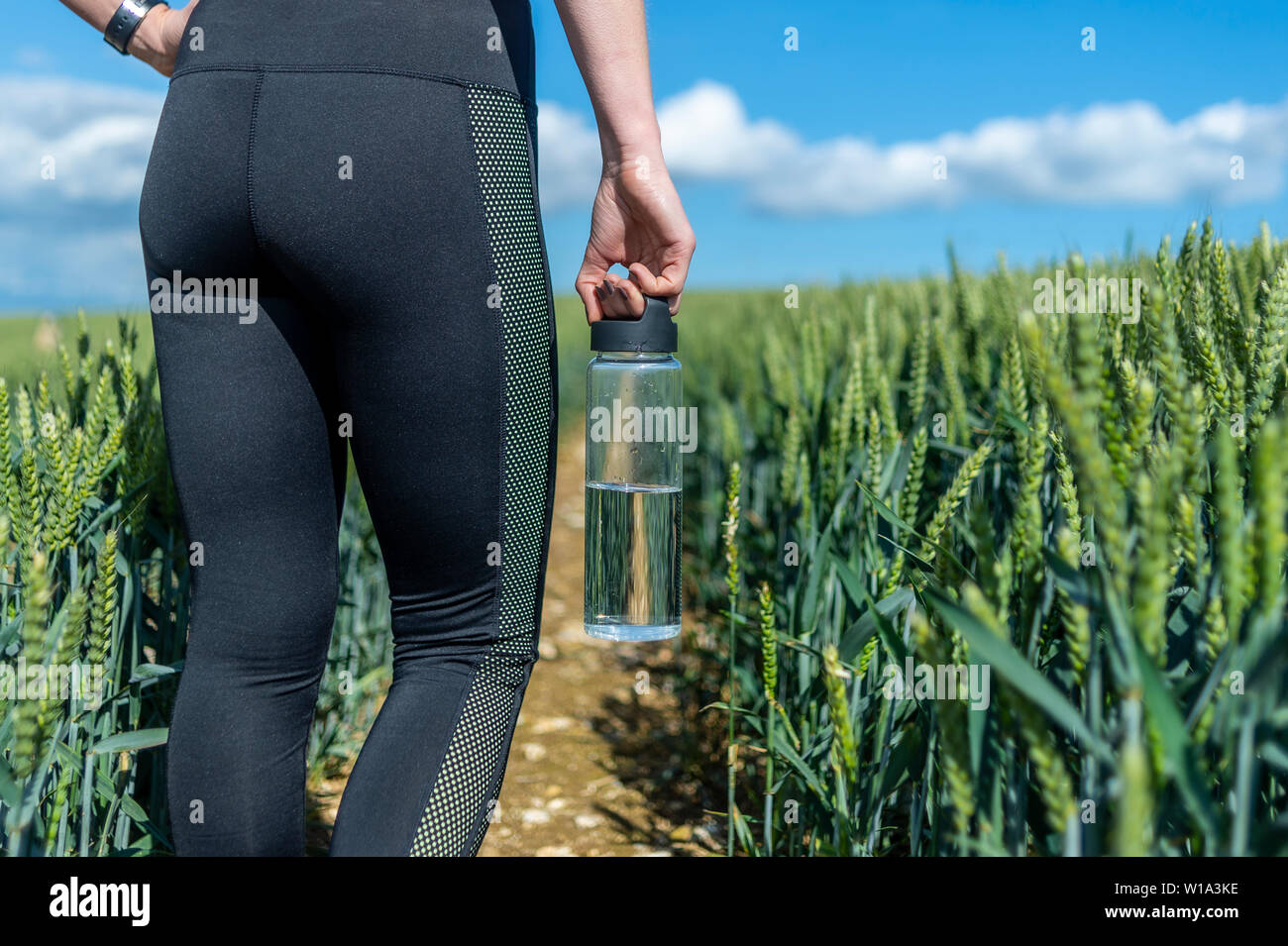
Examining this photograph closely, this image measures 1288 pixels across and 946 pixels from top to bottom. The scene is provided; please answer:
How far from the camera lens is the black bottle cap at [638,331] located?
1.06 m

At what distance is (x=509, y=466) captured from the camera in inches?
38.1

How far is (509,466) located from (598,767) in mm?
1582

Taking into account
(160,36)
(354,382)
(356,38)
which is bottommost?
(354,382)

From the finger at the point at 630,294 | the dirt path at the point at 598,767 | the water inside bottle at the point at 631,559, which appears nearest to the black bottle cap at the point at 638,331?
the finger at the point at 630,294

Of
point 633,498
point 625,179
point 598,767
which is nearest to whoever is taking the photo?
point 625,179

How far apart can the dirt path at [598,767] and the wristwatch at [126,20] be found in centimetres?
137

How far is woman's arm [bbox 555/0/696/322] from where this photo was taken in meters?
0.92

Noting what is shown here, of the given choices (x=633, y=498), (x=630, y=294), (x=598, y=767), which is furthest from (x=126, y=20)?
(x=598, y=767)

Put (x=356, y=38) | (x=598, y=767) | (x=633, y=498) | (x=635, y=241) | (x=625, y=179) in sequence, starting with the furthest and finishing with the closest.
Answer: (x=598, y=767)
(x=633, y=498)
(x=635, y=241)
(x=625, y=179)
(x=356, y=38)

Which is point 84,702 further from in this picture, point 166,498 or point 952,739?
point 952,739

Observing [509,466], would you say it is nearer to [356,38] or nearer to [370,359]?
[370,359]

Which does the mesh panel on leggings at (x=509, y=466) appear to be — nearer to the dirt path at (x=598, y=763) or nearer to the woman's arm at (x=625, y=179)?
the woman's arm at (x=625, y=179)
